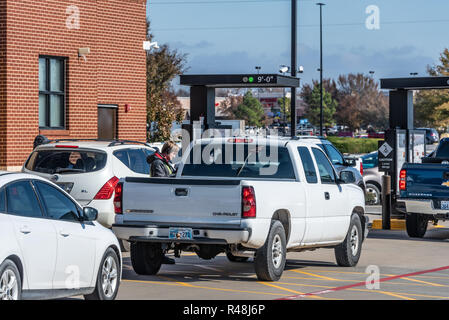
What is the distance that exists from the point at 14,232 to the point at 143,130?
61.3ft

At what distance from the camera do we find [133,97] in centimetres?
2656

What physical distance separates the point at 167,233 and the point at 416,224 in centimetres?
822

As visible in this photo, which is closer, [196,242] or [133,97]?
[196,242]

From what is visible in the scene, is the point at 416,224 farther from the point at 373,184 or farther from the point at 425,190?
the point at 373,184

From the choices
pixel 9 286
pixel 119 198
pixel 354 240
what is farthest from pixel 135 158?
pixel 9 286

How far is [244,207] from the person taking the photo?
1181 centimetres

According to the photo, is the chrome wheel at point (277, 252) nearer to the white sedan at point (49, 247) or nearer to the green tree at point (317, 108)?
the white sedan at point (49, 247)

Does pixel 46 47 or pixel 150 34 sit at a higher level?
pixel 150 34

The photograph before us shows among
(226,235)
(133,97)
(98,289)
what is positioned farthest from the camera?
(133,97)

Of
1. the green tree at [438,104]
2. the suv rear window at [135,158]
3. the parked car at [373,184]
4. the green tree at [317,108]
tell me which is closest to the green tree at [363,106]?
the green tree at [317,108]
